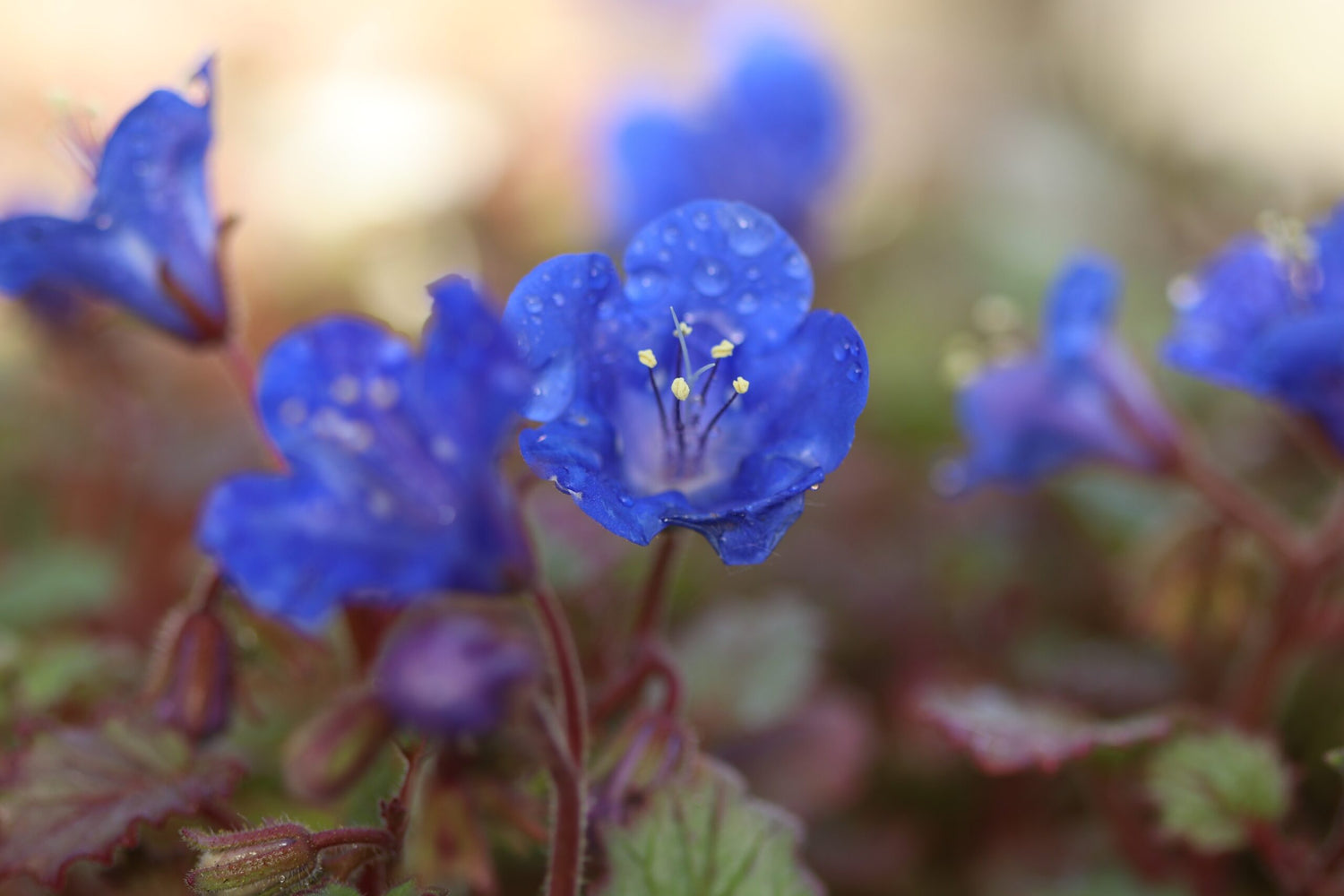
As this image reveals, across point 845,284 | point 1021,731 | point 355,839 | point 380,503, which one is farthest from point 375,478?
point 845,284

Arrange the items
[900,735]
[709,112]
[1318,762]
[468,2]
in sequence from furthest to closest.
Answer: [468,2] → [709,112] → [900,735] → [1318,762]

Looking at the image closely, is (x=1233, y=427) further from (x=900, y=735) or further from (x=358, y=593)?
(x=358, y=593)

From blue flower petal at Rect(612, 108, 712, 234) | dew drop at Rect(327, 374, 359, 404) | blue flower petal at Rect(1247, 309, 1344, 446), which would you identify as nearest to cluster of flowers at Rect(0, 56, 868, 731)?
dew drop at Rect(327, 374, 359, 404)

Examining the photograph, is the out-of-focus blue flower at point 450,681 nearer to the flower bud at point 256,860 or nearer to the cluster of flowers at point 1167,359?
the flower bud at point 256,860

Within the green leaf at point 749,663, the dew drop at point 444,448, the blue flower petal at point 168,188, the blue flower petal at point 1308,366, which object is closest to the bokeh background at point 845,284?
the green leaf at point 749,663

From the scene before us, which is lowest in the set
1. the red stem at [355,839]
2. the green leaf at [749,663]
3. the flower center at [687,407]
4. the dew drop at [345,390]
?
the green leaf at [749,663]

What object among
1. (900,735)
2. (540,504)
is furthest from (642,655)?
(900,735)

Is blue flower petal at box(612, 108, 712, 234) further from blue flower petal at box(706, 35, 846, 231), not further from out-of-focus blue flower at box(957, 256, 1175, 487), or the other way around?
out-of-focus blue flower at box(957, 256, 1175, 487)
